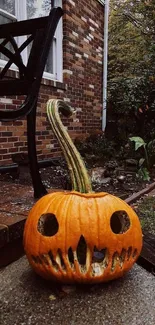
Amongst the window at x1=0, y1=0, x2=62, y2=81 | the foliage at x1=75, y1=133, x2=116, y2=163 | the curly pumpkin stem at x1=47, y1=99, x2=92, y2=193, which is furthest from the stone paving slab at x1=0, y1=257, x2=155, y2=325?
the foliage at x1=75, y1=133, x2=116, y2=163

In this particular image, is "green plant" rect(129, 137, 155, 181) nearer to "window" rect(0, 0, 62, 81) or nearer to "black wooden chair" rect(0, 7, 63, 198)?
"window" rect(0, 0, 62, 81)

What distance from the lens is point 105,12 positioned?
22.1ft

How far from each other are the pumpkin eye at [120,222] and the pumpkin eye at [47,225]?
0.29 m

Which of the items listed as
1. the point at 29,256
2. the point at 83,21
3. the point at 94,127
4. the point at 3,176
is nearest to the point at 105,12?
the point at 83,21

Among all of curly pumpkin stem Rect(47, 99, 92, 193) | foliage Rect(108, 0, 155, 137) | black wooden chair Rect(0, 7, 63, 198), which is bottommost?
curly pumpkin stem Rect(47, 99, 92, 193)

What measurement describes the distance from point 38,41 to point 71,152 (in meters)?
0.90

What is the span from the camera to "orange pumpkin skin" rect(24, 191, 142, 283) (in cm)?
129

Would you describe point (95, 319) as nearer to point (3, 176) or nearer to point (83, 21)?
point (3, 176)

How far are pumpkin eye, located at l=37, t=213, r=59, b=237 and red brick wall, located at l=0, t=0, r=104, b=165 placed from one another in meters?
2.24

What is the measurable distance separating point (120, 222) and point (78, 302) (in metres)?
0.41

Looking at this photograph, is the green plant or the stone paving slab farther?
the green plant

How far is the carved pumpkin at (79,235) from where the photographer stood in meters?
1.30

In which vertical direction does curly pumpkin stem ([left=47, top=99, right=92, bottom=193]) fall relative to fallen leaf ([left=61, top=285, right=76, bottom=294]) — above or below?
above

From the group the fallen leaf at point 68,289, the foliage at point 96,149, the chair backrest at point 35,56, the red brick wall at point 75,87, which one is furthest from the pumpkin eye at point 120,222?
the foliage at point 96,149
